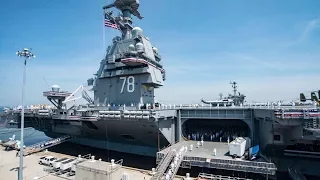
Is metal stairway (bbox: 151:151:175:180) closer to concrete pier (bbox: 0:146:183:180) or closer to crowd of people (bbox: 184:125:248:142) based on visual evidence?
concrete pier (bbox: 0:146:183:180)

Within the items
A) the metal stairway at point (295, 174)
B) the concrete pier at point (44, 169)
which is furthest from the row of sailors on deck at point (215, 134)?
the concrete pier at point (44, 169)

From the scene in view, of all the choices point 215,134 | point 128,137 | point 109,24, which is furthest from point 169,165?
point 109,24

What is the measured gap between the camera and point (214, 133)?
26094mm

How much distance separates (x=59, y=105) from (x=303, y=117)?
27.5 meters

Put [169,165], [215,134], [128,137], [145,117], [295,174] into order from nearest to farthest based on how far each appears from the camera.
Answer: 1. [295,174]
2. [169,165]
3. [145,117]
4. [128,137]
5. [215,134]

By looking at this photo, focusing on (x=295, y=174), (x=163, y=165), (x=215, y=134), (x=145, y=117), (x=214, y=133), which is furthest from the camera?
(x=214, y=133)

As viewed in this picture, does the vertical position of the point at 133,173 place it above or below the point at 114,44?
below

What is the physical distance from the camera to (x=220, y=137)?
24.4m

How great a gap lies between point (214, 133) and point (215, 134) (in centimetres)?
30

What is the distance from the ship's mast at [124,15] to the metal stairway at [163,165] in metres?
20.4

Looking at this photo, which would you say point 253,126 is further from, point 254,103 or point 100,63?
point 100,63

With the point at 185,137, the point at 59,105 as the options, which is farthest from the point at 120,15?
the point at 185,137

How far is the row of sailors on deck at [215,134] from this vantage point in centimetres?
2473

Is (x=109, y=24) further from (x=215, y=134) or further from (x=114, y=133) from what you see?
(x=215, y=134)
